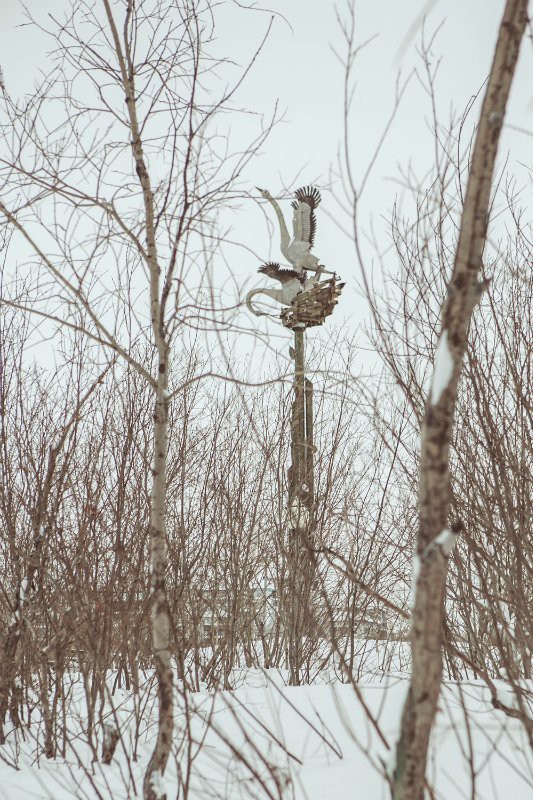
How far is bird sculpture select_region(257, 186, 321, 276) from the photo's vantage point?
19.5 ft

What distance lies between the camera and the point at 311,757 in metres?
2.43

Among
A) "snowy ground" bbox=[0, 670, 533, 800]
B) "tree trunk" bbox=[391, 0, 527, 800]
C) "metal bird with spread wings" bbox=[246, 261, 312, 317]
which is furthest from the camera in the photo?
"metal bird with spread wings" bbox=[246, 261, 312, 317]

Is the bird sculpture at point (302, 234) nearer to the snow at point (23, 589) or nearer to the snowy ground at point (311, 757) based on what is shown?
the snow at point (23, 589)

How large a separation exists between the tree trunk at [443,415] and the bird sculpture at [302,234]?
511 centimetres

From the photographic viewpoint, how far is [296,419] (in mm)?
5641

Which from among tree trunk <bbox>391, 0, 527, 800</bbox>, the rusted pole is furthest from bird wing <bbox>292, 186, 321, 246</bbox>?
tree trunk <bbox>391, 0, 527, 800</bbox>

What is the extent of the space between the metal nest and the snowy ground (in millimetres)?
3126

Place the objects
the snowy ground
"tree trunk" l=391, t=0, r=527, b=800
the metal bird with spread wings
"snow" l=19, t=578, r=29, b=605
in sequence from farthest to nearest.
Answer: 1. the metal bird with spread wings
2. "snow" l=19, t=578, r=29, b=605
3. the snowy ground
4. "tree trunk" l=391, t=0, r=527, b=800

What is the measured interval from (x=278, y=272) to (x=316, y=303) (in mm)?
528

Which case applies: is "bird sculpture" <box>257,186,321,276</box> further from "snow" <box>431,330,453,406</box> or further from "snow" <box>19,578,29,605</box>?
"snow" <box>431,330,453,406</box>

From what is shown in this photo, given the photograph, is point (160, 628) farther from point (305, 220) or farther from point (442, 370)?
point (305, 220)

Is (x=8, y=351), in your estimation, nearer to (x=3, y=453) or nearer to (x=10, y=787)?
(x=3, y=453)

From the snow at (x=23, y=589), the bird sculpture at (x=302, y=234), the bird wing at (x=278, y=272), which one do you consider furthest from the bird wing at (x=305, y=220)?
the snow at (x=23, y=589)

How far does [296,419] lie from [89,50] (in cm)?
389
